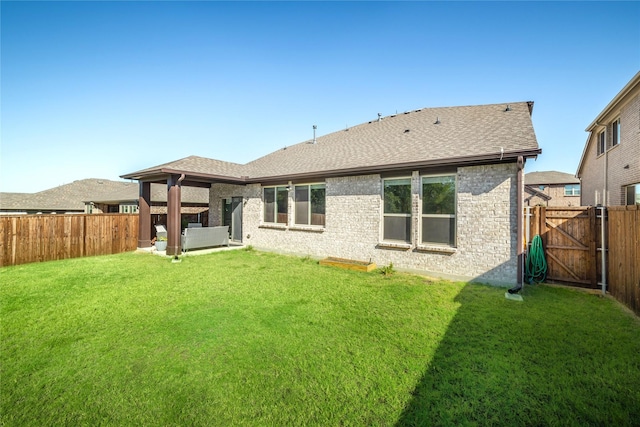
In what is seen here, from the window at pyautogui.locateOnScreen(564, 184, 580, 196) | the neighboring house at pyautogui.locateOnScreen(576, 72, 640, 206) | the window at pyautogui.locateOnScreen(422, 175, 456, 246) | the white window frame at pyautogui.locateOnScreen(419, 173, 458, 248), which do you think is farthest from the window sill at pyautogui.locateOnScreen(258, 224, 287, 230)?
the window at pyautogui.locateOnScreen(564, 184, 580, 196)

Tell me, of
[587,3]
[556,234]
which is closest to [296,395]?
[556,234]

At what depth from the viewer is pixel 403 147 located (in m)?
8.85

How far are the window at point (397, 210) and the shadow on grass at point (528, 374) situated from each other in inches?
134

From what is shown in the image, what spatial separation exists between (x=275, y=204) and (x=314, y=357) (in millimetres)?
8559

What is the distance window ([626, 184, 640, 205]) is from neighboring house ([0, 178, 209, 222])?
20950 millimetres

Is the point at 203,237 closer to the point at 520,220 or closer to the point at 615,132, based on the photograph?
the point at 520,220

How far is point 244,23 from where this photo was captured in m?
9.08

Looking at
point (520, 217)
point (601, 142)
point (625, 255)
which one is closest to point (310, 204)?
point (520, 217)

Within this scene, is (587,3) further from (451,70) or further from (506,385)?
(506,385)

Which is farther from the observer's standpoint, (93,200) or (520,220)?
(93,200)

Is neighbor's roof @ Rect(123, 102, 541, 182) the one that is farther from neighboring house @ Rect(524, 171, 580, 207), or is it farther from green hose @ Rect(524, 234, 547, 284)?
neighboring house @ Rect(524, 171, 580, 207)

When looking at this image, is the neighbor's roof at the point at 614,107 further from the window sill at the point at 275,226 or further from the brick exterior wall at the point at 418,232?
the window sill at the point at 275,226

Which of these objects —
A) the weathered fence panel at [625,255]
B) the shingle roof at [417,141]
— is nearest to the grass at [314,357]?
the weathered fence panel at [625,255]

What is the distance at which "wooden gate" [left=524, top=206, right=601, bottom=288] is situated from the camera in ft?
20.6
